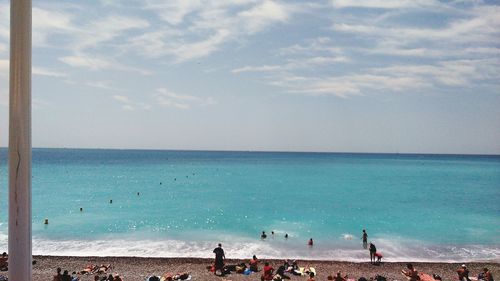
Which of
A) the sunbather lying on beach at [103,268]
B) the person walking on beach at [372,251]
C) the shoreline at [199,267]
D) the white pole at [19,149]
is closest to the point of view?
the white pole at [19,149]

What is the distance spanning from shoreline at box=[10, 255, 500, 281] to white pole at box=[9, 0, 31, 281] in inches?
577

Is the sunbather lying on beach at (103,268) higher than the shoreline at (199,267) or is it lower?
higher

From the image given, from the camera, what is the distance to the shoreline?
745 inches

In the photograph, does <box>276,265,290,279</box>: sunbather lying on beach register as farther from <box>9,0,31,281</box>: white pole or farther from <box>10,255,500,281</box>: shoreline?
<box>9,0,31,281</box>: white pole

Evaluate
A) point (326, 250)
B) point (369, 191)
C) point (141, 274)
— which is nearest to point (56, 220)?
point (141, 274)

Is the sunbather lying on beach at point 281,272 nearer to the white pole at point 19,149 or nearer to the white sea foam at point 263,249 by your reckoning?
the white sea foam at point 263,249

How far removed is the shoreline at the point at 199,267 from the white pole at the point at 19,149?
48.1 feet

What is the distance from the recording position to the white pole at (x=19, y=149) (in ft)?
14.5

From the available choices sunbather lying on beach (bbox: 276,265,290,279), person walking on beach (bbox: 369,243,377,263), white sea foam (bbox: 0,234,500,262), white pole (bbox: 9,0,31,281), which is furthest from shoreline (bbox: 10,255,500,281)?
white pole (bbox: 9,0,31,281)

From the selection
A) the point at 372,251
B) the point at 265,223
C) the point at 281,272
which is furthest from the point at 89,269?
the point at 265,223

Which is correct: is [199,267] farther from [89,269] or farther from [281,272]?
[89,269]

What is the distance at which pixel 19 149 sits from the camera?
443 centimetres

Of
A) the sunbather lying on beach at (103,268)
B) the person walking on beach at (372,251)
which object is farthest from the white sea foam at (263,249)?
the sunbather lying on beach at (103,268)

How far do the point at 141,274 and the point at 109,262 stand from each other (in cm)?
292
